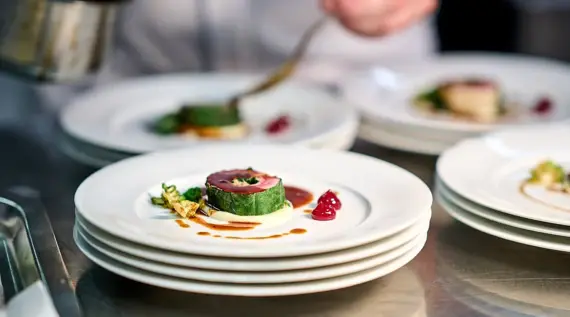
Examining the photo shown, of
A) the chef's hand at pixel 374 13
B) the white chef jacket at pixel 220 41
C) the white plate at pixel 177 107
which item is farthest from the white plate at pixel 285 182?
the white chef jacket at pixel 220 41

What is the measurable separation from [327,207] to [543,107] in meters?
0.88

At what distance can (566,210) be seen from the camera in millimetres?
1345

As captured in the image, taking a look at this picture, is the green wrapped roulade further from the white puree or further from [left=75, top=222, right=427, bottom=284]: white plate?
[left=75, top=222, right=427, bottom=284]: white plate

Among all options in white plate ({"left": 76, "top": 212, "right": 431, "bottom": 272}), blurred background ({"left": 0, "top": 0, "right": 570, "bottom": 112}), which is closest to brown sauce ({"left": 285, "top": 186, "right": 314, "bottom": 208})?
white plate ({"left": 76, "top": 212, "right": 431, "bottom": 272})

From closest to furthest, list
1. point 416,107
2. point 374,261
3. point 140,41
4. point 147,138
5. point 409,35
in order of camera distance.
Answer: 1. point 374,261
2. point 147,138
3. point 416,107
4. point 140,41
5. point 409,35

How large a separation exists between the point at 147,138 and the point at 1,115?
1.86ft

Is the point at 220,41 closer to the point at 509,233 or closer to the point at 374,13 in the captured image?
the point at 374,13

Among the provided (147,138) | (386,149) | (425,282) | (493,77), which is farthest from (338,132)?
(493,77)

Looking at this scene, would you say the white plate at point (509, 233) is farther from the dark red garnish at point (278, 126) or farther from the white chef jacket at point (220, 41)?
the white chef jacket at point (220, 41)

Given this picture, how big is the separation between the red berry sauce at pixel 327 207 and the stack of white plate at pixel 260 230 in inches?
0.5

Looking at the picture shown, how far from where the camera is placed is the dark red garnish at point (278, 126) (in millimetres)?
1804

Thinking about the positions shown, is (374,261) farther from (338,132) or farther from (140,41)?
(140,41)

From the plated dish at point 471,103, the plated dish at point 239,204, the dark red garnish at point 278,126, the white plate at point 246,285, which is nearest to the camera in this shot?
the white plate at point 246,285

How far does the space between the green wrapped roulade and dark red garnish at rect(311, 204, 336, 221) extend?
6cm
